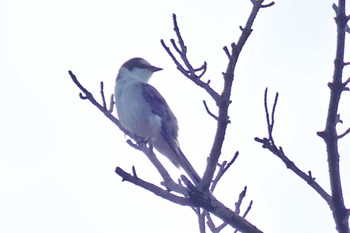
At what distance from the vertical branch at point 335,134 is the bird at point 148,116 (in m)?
4.58

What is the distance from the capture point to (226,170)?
14.2 feet

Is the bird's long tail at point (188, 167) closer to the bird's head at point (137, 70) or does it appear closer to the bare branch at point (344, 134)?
the bird's head at point (137, 70)

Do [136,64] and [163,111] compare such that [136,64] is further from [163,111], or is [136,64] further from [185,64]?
[185,64]

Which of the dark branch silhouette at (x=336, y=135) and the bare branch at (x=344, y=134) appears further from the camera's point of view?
the bare branch at (x=344, y=134)

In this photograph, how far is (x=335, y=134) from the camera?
3.44 meters

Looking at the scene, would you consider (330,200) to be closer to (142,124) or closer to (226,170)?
(226,170)

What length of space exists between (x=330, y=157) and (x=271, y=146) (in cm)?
A: 33

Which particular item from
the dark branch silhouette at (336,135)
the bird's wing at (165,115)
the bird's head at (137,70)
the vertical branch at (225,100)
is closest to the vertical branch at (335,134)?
the dark branch silhouette at (336,135)

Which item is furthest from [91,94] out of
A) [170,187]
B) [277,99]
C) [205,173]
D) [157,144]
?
[157,144]

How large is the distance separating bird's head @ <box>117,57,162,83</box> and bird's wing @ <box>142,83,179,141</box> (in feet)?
1.85

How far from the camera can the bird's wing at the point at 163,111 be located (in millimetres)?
8734

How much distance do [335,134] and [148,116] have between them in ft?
17.9

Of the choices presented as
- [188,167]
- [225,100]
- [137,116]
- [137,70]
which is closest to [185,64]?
[225,100]

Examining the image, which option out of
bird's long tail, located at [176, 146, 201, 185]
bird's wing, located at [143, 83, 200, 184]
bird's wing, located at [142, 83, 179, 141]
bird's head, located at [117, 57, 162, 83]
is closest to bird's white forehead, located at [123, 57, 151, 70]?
bird's head, located at [117, 57, 162, 83]
